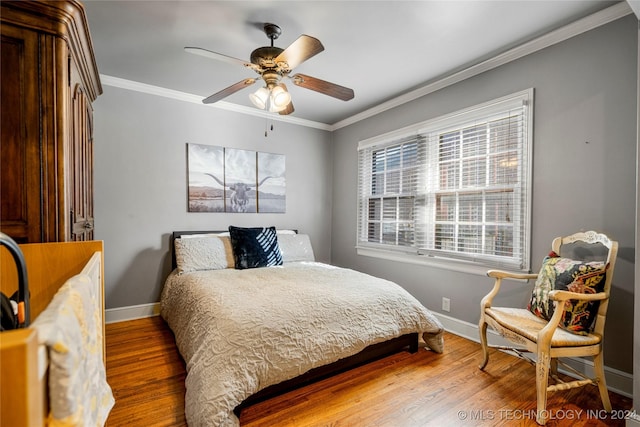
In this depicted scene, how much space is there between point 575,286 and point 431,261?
4.44 ft

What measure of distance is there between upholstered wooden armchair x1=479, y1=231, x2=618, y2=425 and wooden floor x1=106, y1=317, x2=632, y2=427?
0.15 meters

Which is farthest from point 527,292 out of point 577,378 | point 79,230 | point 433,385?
point 79,230

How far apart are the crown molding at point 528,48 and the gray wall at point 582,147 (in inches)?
1.8

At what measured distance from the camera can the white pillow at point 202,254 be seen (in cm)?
297

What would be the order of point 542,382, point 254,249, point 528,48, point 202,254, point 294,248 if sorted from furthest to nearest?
point 294,248 < point 254,249 < point 202,254 < point 528,48 < point 542,382

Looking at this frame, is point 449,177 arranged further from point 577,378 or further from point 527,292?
point 577,378

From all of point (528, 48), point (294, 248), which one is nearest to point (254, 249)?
point (294, 248)

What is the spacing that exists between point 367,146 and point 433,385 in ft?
9.32

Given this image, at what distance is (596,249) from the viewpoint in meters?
2.00

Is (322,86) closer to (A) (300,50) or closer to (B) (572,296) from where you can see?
(A) (300,50)

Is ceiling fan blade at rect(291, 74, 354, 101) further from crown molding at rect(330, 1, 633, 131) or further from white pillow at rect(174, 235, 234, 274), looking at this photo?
white pillow at rect(174, 235, 234, 274)

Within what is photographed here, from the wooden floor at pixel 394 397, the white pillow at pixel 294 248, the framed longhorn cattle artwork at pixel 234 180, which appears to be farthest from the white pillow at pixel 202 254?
the wooden floor at pixel 394 397

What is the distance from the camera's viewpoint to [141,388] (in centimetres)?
193

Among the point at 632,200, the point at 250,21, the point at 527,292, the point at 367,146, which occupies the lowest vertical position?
the point at 527,292
